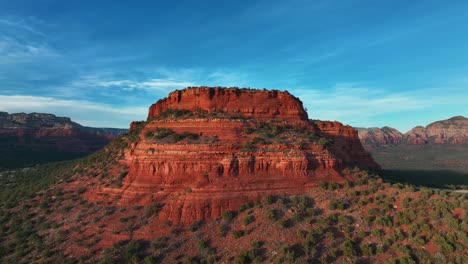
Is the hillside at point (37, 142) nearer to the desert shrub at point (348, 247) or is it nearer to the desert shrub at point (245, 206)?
the desert shrub at point (245, 206)

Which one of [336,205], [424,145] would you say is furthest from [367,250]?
[424,145]

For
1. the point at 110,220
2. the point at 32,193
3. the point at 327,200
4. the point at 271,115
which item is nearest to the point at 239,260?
the point at 327,200

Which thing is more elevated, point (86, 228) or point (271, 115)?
point (271, 115)

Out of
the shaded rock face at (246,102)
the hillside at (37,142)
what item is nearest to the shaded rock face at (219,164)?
the shaded rock face at (246,102)

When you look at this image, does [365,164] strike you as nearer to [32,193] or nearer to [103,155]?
[103,155]

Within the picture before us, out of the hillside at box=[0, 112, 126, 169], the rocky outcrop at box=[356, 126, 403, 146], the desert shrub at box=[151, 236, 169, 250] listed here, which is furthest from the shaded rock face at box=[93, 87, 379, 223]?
the rocky outcrop at box=[356, 126, 403, 146]

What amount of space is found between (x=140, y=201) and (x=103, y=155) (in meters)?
18.1

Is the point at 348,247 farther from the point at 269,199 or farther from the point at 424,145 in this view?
the point at 424,145

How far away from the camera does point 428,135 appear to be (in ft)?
506

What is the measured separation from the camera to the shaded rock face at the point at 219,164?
2356 cm

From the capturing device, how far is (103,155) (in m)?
39.8

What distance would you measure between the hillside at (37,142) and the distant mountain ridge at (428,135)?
137m

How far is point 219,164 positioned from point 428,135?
169 m

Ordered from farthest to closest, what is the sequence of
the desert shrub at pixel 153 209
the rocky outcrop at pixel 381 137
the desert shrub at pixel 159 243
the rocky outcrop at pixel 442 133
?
the rocky outcrop at pixel 381 137 < the rocky outcrop at pixel 442 133 < the desert shrub at pixel 153 209 < the desert shrub at pixel 159 243
